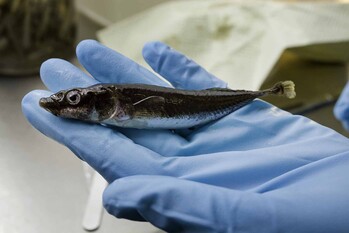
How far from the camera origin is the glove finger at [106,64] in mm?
749

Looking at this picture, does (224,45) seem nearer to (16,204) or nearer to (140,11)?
(140,11)

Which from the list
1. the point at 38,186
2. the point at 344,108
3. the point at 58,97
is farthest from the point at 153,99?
the point at 344,108

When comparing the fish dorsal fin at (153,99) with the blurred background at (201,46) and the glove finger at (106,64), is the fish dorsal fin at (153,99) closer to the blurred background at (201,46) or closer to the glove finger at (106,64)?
the glove finger at (106,64)

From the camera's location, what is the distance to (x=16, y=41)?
1091 mm

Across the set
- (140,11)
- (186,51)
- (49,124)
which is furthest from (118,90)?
(140,11)

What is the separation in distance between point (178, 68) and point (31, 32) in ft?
1.43

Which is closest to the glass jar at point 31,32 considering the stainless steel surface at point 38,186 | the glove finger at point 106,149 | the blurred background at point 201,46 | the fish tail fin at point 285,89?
the blurred background at point 201,46

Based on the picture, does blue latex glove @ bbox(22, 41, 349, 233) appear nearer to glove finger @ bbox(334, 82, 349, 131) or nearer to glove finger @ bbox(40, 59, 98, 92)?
glove finger @ bbox(40, 59, 98, 92)

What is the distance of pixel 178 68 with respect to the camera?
2.68 feet

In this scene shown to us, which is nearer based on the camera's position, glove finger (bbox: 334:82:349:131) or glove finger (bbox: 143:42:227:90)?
glove finger (bbox: 143:42:227:90)

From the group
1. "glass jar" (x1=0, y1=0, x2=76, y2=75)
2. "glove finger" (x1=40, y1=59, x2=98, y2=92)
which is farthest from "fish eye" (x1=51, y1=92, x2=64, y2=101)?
"glass jar" (x1=0, y1=0, x2=76, y2=75)

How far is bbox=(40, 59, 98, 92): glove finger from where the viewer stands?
73cm

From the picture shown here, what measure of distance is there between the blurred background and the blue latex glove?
0.23 m

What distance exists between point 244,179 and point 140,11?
0.84 meters
